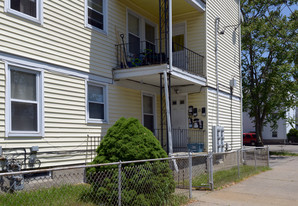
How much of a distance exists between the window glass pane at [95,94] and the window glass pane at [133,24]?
3018mm

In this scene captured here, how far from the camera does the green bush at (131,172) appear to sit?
5.56m

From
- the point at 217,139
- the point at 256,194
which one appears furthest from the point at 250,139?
the point at 256,194

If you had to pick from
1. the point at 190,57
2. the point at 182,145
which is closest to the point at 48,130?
the point at 182,145

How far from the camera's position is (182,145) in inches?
495

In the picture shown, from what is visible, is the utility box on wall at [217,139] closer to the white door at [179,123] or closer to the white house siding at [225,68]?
the white house siding at [225,68]

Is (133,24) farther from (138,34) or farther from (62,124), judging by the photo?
(62,124)

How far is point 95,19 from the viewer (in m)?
9.89

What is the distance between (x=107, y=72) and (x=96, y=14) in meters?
1.93

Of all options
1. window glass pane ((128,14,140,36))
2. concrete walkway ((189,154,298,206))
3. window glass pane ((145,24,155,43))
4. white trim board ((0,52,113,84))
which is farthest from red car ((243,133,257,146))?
white trim board ((0,52,113,84))

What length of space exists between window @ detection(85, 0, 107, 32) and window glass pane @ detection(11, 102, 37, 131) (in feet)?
11.0

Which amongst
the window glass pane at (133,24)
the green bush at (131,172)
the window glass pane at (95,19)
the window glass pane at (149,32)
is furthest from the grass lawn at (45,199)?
the window glass pane at (149,32)

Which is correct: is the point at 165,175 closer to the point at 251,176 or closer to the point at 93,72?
the point at 93,72

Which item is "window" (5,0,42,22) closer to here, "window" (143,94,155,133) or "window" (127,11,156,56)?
"window" (127,11,156,56)

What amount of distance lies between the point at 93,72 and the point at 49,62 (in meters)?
1.73
